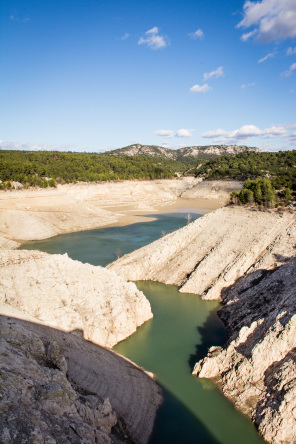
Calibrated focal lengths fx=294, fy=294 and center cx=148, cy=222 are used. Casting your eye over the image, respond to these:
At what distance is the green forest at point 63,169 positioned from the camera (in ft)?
244

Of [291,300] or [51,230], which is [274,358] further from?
[51,230]

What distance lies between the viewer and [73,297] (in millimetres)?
18094

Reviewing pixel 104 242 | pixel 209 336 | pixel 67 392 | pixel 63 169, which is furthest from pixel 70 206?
pixel 67 392

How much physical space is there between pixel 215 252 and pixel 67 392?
19996mm

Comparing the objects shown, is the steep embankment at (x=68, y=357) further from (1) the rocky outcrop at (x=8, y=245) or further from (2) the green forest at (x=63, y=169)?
(2) the green forest at (x=63, y=169)

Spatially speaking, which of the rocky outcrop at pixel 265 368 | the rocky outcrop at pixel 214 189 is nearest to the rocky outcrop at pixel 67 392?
the rocky outcrop at pixel 265 368

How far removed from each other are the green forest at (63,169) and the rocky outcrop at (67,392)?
59.0m

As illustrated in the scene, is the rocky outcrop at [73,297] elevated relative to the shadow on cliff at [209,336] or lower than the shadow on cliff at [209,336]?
elevated

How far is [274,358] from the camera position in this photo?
1412 centimetres

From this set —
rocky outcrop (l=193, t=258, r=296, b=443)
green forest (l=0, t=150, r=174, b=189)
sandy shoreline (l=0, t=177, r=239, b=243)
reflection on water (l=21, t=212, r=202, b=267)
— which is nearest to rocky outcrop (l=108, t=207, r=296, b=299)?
rocky outcrop (l=193, t=258, r=296, b=443)

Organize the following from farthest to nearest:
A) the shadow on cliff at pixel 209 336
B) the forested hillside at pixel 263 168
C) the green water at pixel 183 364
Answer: the forested hillside at pixel 263 168 < the shadow on cliff at pixel 209 336 < the green water at pixel 183 364

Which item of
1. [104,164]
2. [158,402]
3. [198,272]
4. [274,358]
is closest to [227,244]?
[198,272]

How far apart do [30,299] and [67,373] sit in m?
6.03

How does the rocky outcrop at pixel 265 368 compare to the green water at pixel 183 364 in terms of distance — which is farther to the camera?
the green water at pixel 183 364
